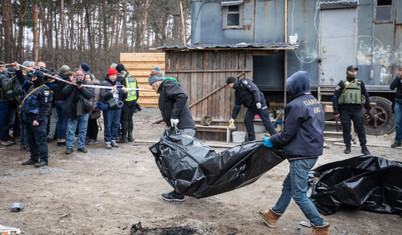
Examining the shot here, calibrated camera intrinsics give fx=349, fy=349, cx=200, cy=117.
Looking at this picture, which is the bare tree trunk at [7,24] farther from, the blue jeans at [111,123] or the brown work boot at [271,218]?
the brown work boot at [271,218]

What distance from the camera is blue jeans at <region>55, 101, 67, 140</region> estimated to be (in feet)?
25.9

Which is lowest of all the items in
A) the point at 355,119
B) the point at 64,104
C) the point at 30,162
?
the point at 30,162

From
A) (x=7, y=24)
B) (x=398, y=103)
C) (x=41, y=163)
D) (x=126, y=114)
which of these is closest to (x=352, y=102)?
(x=398, y=103)

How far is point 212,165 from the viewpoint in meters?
4.04

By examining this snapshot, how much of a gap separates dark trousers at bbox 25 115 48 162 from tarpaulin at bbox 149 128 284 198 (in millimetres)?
2933

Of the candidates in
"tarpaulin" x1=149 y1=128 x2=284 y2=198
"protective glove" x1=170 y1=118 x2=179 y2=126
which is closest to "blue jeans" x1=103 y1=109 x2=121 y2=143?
"protective glove" x1=170 y1=118 x2=179 y2=126

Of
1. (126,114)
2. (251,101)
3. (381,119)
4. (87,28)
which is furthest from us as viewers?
(87,28)

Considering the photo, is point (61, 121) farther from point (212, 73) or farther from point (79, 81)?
point (212, 73)

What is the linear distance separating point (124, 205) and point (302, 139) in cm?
240

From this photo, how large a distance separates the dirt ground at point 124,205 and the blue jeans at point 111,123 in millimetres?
1410

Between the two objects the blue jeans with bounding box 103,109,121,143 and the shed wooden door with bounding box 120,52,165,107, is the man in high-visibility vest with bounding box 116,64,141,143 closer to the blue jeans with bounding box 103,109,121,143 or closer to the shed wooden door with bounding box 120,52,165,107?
the blue jeans with bounding box 103,109,121,143

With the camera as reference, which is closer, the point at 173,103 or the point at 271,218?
the point at 271,218

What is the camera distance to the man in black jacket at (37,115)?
6141 millimetres

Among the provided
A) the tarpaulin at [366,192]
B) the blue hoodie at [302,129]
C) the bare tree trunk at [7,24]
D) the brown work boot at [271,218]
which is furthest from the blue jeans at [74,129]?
the bare tree trunk at [7,24]
